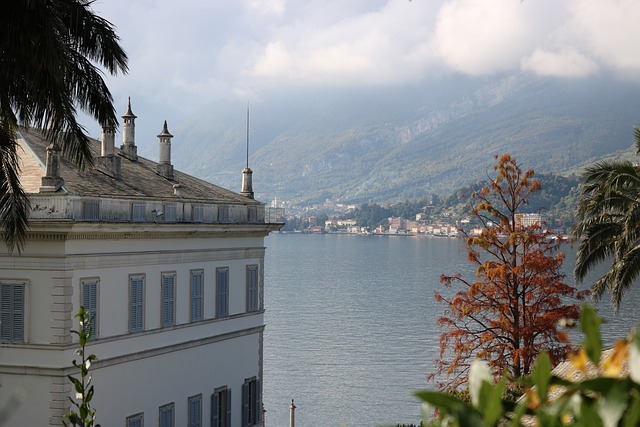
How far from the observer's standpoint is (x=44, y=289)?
88.6ft

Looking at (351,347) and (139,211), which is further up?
(139,211)

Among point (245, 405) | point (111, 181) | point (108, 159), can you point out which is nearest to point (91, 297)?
point (111, 181)

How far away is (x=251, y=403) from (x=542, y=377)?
3446 centimetres

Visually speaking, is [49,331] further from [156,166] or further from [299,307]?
[299,307]

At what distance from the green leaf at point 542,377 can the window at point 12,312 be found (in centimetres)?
2631

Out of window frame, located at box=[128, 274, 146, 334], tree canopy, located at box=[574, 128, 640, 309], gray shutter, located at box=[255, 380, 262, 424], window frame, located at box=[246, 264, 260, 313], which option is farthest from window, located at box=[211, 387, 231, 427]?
tree canopy, located at box=[574, 128, 640, 309]

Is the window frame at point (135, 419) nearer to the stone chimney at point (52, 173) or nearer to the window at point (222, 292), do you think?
the window at point (222, 292)

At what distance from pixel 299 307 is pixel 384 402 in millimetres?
51935

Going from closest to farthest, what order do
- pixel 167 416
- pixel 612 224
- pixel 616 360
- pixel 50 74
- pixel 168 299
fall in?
pixel 616 360 < pixel 50 74 < pixel 612 224 < pixel 167 416 < pixel 168 299

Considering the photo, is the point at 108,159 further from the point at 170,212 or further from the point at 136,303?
the point at 136,303

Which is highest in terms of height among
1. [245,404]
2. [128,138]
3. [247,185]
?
[128,138]

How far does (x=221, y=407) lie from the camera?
34219 mm

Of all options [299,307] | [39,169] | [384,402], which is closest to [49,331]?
[39,169]

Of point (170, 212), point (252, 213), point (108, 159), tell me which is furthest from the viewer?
point (252, 213)
